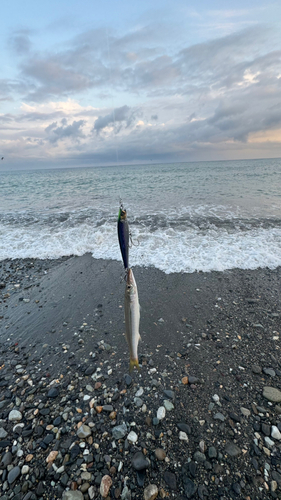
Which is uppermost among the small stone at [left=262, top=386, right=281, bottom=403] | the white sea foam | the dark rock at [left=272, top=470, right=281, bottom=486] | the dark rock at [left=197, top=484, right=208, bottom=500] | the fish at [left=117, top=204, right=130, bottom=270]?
the fish at [left=117, top=204, right=130, bottom=270]

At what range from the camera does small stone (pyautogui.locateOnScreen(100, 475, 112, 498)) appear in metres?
2.89

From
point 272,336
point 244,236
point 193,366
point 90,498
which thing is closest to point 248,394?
point 193,366

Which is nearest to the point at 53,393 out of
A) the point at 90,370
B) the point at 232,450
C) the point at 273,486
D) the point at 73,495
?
the point at 90,370

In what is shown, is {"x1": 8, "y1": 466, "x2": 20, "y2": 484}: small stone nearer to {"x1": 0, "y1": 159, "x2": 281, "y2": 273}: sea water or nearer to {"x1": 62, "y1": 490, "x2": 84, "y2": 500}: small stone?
{"x1": 62, "y1": 490, "x2": 84, "y2": 500}: small stone

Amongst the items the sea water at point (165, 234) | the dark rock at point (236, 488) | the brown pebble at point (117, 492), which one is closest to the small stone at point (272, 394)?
the dark rock at point (236, 488)

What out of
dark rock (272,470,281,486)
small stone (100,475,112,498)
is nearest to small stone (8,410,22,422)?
small stone (100,475,112,498)

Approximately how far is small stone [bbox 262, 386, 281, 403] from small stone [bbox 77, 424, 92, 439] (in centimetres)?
309

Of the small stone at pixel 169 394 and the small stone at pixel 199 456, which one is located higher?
the small stone at pixel 169 394

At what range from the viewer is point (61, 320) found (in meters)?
6.29

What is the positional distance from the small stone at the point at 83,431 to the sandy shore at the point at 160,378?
0.18 feet

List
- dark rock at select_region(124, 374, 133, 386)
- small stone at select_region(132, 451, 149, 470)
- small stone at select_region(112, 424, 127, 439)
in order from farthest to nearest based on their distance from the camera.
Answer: dark rock at select_region(124, 374, 133, 386), small stone at select_region(112, 424, 127, 439), small stone at select_region(132, 451, 149, 470)

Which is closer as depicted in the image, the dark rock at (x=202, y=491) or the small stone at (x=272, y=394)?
the dark rock at (x=202, y=491)

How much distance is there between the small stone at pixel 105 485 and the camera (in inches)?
114

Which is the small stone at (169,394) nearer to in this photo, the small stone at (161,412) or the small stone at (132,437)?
the small stone at (161,412)
